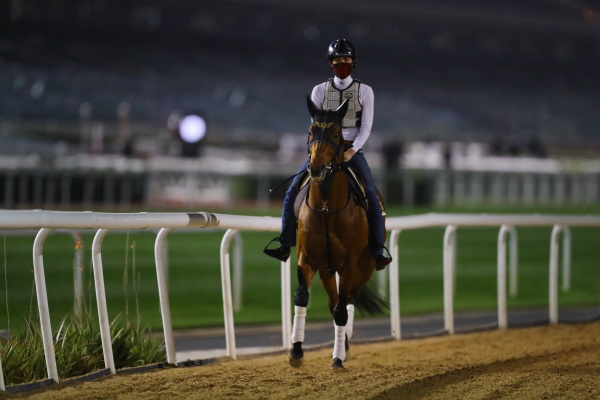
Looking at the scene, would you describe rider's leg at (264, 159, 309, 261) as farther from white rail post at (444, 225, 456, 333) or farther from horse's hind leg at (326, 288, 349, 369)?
white rail post at (444, 225, 456, 333)

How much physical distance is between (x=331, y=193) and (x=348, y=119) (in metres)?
0.51

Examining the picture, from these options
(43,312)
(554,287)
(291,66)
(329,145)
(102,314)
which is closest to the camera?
(43,312)

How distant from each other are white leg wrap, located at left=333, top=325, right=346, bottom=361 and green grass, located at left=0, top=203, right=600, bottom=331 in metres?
1.71

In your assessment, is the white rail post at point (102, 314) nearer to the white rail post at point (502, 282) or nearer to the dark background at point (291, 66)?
the white rail post at point (502, 282)

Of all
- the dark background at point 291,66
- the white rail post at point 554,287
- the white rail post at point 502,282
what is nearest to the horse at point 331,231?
the white rail post at point 502,282

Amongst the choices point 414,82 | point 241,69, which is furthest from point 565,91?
point 241,69

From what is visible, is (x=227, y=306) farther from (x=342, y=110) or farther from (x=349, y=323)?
(x=342, y=110)

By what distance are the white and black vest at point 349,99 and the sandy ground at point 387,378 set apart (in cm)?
143

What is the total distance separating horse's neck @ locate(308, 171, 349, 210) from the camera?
527cm

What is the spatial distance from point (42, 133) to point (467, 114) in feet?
52.6

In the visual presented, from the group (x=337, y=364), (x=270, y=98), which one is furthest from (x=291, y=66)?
(x=337, y=364)

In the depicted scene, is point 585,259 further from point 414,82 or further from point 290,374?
point 414,82

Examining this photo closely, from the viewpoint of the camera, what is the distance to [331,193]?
530cm

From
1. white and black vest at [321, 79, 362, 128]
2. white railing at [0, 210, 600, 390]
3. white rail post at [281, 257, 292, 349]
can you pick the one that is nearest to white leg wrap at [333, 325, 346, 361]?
white railing at [0, 210, 600, 390]
